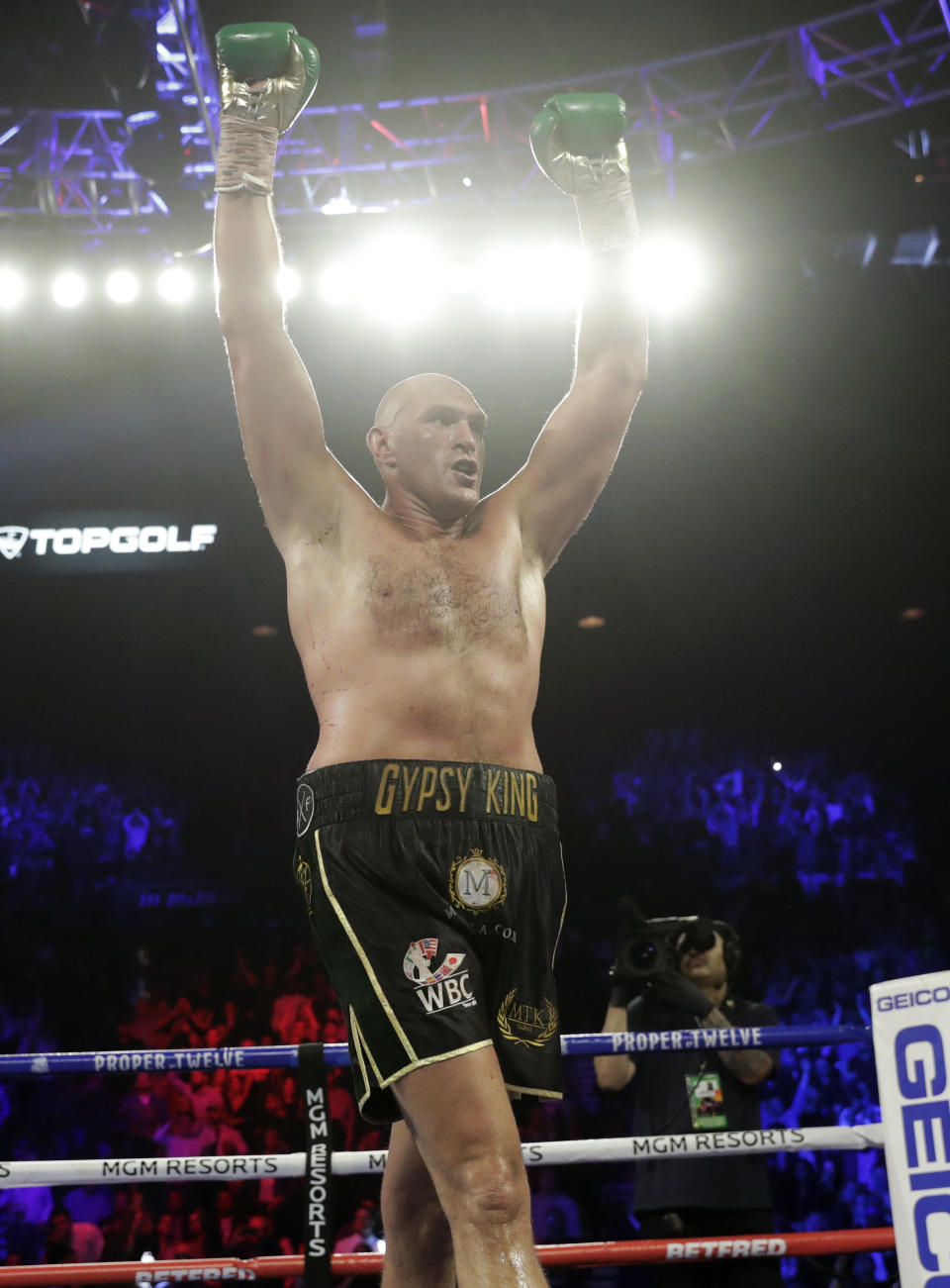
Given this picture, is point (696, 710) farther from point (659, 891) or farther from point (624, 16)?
point (624, 16)

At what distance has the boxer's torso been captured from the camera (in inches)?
65.6

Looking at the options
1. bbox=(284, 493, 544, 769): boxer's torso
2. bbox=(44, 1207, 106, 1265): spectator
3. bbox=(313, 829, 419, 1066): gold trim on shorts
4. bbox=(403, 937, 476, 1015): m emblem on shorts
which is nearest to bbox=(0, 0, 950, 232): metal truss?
bbox=(284, 493, 544, 769): boxer's torso

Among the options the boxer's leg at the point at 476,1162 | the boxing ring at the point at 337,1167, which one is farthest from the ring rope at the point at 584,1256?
the boxer's leg at the point at 476,1162

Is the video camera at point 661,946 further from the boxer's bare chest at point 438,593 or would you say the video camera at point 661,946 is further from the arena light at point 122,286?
the arena light at point 122,286

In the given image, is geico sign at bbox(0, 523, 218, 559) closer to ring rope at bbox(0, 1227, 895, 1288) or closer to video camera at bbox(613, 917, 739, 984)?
video camera at bbox(613, 917, 739, 984)

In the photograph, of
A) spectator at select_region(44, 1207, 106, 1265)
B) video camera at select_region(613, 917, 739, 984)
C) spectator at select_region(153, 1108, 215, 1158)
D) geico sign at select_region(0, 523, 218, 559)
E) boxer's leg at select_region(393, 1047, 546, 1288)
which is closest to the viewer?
boxer's leg at select_region(393, 1047, 546, 1288)

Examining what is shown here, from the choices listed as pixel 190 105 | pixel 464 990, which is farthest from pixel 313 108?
pixel 464 990

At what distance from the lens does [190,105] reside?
5359mm

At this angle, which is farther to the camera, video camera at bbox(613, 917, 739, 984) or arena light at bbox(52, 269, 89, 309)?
arena light at bbox(52, 269, 89, 309)

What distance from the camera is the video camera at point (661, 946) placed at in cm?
313

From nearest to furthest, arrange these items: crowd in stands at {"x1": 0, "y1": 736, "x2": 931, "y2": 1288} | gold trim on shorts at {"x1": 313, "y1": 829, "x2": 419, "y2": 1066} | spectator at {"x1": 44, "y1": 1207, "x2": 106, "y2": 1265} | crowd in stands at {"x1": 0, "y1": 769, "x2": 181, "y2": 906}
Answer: gold trim on shorts at {"x1": 313, "y1": 829, "x2": 419, "y2": 1066} < spectator at {"x1": 44, "y1": 1207, "x2": 106, "y2": 1265} < crowd in stands at {"x1": 0, "y1": 736, "x2": 931, "y2": 1288} < crowd in stands at {"x1": 0, "y1": 769, "x2": 181, "y2": 906}

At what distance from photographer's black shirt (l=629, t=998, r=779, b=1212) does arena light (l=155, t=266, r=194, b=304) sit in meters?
4.51

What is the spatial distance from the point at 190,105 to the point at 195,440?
3.05 metres

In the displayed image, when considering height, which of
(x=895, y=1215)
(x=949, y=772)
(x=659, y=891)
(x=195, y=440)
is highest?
(x=195, y=440)
